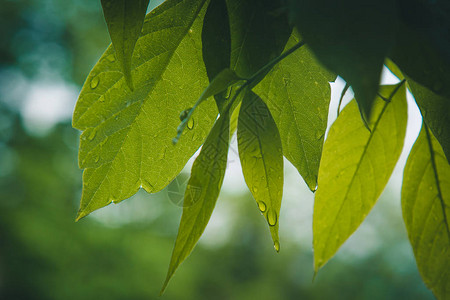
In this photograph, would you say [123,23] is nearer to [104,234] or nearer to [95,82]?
[95,82]

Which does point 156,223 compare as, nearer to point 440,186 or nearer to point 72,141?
point 72,141

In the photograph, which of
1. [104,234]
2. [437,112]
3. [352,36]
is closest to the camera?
[352,36]

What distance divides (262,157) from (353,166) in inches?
4.7

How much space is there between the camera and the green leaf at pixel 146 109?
335mm

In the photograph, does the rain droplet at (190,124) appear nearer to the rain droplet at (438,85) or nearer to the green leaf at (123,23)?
the green leaf at (123,23)

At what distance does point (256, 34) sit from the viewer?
0.31 m

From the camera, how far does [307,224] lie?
307 inches

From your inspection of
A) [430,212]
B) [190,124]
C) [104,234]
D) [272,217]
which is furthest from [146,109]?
[104,234]

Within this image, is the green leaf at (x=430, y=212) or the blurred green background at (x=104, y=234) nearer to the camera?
the green leaf at (x=430, y=212)

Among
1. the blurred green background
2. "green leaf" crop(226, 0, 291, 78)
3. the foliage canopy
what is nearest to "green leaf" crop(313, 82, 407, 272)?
the foliage canopy

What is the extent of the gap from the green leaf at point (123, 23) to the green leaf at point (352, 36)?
0.44ft

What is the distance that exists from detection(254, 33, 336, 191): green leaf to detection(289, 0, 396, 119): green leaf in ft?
0.53

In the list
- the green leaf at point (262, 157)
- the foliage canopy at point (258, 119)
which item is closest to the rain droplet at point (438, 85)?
the foliage canopy at point (258, 119)

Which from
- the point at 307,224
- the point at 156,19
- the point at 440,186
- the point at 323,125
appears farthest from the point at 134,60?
the point at 307,224
